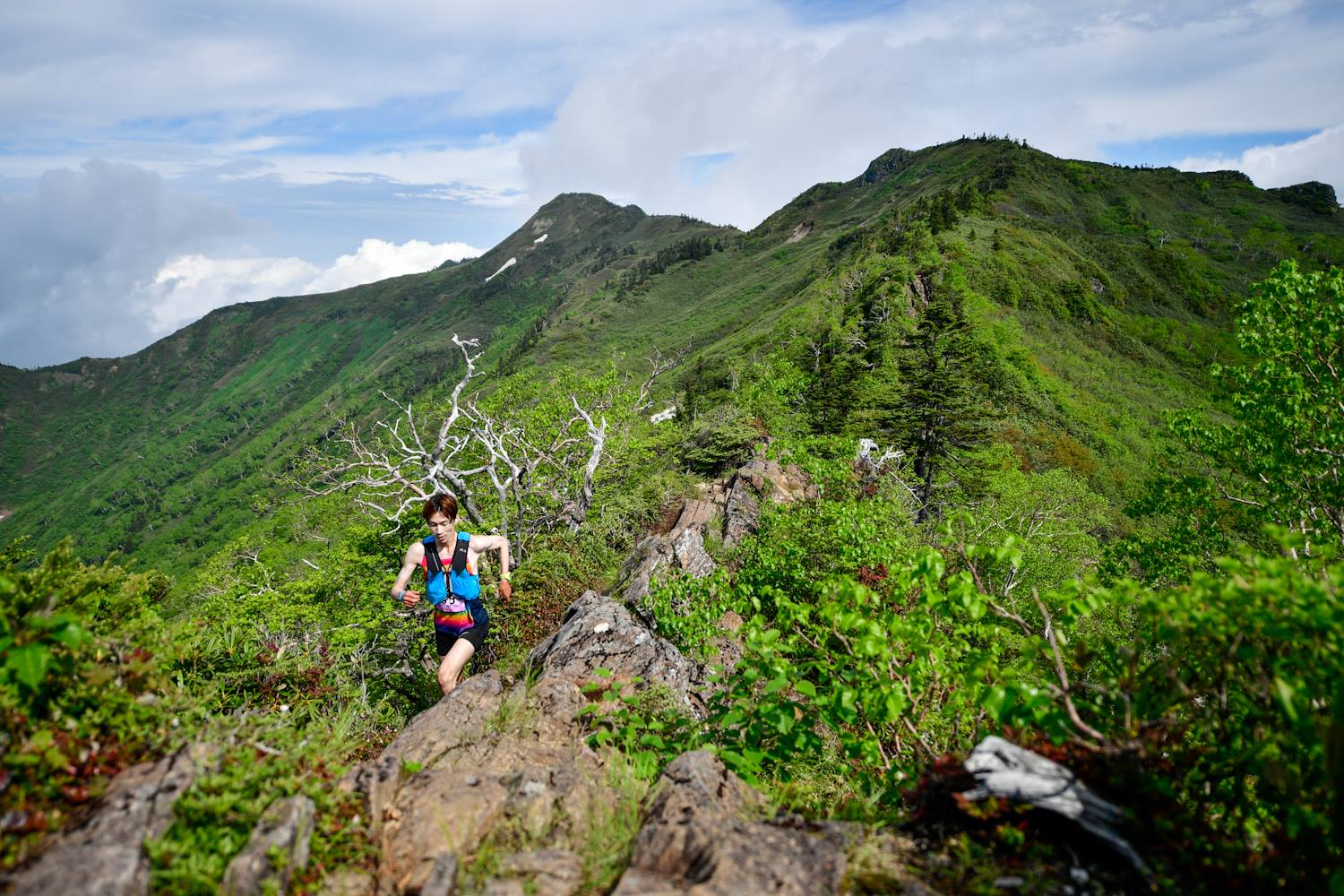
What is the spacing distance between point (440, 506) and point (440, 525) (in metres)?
0.20

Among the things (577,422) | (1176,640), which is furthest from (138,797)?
(577,422)

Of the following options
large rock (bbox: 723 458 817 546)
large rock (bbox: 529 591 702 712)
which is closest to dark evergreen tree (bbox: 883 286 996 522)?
large rock (bbox: 723 458 817 546)

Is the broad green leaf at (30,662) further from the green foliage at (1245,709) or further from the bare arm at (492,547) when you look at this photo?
the green foliage at (1245,709)

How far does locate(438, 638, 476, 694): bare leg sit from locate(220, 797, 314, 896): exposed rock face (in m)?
2.59

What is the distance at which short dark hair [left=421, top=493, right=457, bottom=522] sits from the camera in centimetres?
602

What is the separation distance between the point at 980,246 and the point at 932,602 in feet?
273

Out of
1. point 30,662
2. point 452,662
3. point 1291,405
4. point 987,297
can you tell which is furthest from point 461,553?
→ point 987,297

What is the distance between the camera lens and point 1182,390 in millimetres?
68688

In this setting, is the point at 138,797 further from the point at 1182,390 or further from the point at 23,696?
the point at 1182,390

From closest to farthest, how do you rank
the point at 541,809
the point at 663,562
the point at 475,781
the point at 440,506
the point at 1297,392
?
the point at 541,809, the point at 475,781, the point at 440,506, the point at 663,562, the point at 1297,392

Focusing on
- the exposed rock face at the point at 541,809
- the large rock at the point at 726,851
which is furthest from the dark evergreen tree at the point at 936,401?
the large rock at the point at 726,851

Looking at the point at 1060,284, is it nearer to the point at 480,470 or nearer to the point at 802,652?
the point at 480,470

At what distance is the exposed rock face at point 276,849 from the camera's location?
2.92 meters

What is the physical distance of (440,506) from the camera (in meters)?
6.06
